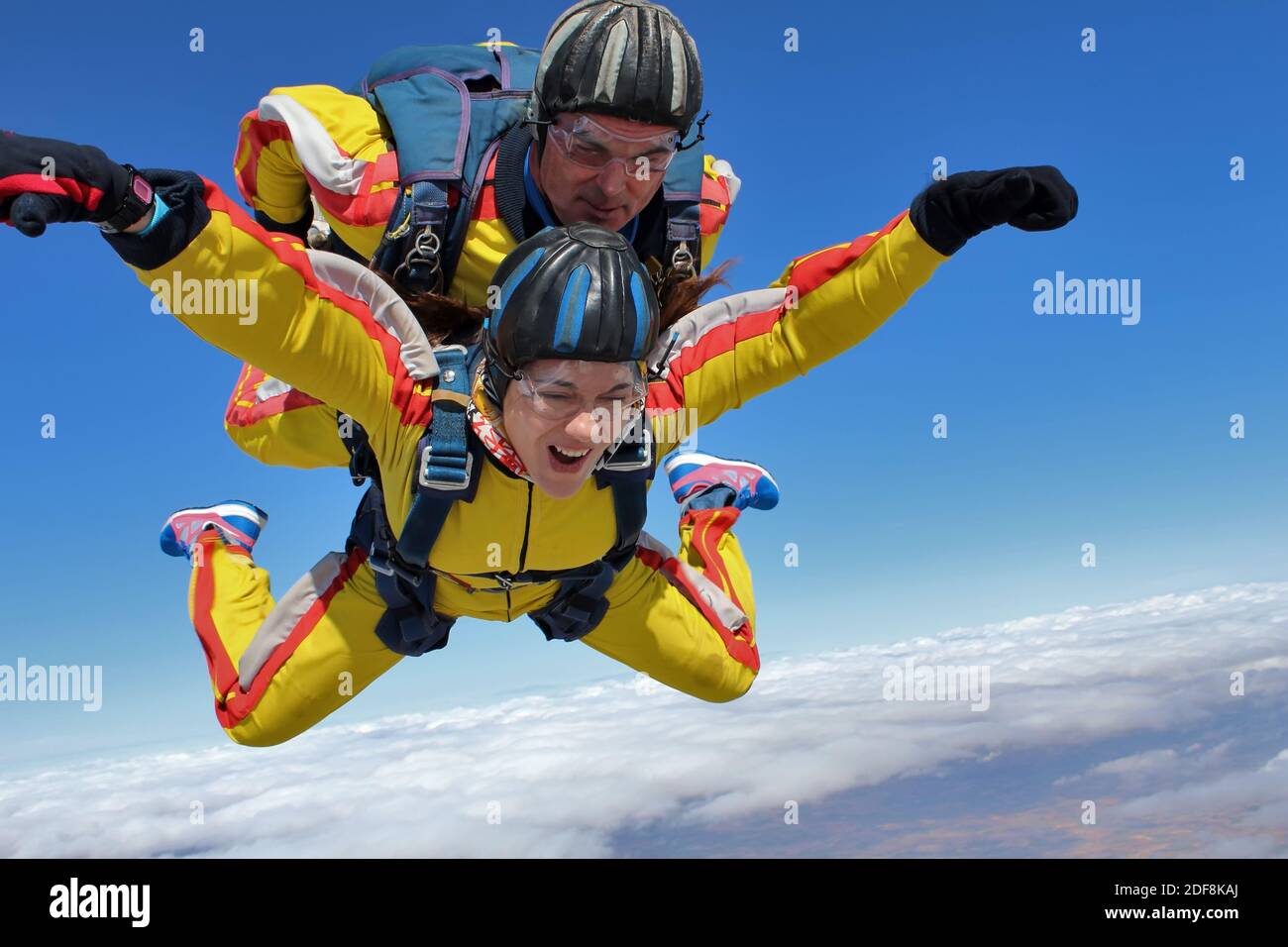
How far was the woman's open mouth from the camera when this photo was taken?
328cm

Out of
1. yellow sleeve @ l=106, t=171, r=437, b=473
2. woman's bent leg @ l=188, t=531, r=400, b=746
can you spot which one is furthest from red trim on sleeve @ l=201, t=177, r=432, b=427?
woman's bent leg @ l=188, t=531, r=400, b=746

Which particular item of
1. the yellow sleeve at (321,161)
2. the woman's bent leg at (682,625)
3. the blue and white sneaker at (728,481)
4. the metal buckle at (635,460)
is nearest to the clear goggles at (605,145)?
the yellow sleeve at (321,161)

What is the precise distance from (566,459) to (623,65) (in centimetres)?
115

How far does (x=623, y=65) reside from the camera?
3301 millimetres

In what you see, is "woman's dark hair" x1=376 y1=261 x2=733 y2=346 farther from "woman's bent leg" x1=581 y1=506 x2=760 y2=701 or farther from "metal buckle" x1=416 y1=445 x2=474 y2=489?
"woman's bent leg" x1=581 y1=506 x2=760 y2=701

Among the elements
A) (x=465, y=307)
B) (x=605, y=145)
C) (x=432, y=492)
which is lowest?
(x=432, y=492)

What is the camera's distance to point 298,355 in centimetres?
309

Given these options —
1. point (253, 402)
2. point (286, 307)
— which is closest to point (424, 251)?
point (286, 307)

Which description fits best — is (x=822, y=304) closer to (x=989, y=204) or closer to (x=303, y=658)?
(x=989, y=204)

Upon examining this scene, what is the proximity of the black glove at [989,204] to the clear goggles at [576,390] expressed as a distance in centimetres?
98

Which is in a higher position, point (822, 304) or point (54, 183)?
point (822, 304)

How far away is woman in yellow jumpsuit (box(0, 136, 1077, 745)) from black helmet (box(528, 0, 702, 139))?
44 cm

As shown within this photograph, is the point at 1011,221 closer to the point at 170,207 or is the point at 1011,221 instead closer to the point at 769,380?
the point at 769,380

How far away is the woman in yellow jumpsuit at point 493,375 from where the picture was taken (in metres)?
2.69
